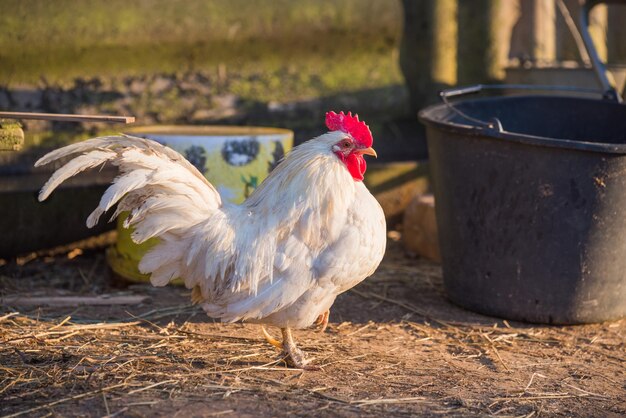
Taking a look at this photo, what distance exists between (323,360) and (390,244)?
7.91ft

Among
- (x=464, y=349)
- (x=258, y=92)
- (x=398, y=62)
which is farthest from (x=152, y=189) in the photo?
(x=398, y=62)

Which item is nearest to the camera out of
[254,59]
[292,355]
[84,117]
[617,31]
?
[84,117]

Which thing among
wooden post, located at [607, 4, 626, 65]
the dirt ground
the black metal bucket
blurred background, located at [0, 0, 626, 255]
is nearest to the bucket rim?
the black metal bucket

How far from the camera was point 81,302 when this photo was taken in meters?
4.60

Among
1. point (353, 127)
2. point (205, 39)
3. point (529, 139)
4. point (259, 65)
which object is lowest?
point (529, 139)

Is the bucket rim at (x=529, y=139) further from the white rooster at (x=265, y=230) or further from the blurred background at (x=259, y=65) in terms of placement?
the blurred background at (x=259, y=65)

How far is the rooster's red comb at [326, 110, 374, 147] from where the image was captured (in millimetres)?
3643

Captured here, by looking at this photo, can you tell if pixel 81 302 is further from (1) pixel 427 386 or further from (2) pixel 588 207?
(2) pixel 588 207

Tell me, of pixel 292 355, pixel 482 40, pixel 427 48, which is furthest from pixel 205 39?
pixel 292 355

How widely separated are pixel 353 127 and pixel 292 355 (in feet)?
3.46

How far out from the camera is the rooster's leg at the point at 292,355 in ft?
12.2

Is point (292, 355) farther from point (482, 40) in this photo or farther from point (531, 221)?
point (482, 40)

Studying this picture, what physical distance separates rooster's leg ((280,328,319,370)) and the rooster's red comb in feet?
2.99

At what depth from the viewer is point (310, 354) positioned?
12.9 ft
